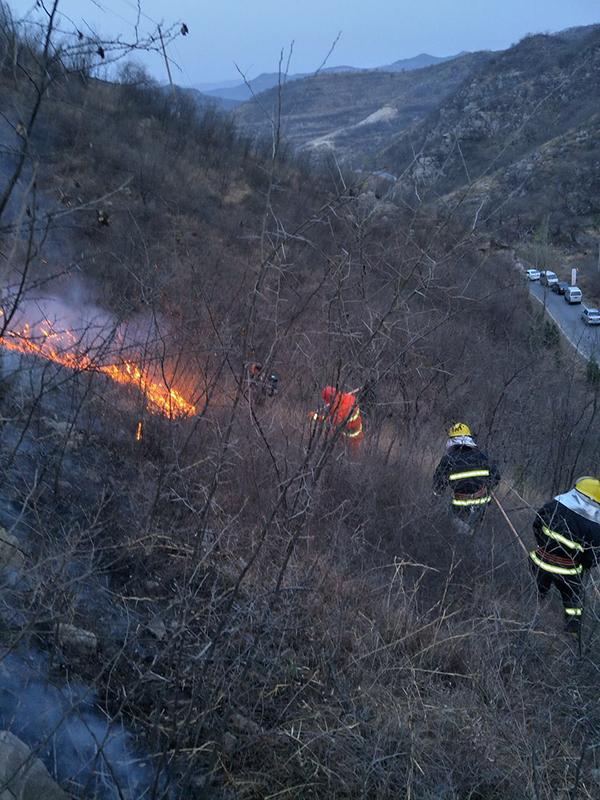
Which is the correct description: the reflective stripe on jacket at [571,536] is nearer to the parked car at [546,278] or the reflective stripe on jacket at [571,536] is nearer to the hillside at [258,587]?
the hillside at [258,587]

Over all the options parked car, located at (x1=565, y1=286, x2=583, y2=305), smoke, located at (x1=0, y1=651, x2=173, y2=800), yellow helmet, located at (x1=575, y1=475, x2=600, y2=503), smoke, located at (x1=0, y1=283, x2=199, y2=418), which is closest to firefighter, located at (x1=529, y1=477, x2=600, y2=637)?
yellow helmet, located at (x1=575, y1=475, x2=600, y2=503)

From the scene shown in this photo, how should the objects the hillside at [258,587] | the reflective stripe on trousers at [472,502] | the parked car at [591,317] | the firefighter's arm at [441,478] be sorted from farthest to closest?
the parked car at [591,317] < the firefighter's arm at [441,478] < the reflective stripe on trousers at [472,502] < the hillside at [258,587]

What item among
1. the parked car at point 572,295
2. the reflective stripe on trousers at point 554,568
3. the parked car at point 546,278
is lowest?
the reflective stripe on trousers at point 554,568

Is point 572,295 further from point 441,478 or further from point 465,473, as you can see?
point 465,473

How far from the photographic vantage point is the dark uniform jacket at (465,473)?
5574 millimetres

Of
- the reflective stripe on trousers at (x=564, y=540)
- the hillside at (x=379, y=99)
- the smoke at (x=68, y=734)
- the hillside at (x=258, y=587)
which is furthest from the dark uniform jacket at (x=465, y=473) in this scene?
the hillside at (x=379, y=99)

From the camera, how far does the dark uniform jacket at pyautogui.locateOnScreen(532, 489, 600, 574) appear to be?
15.1 feet

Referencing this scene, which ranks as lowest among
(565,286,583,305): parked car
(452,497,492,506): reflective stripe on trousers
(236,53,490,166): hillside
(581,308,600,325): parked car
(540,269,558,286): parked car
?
(452,497,492,506): reflective stripe on trousers

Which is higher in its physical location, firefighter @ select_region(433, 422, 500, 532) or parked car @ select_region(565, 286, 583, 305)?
parked car @ select_region(565, 286, 583, 305)

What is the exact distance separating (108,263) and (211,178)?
39.7 ft

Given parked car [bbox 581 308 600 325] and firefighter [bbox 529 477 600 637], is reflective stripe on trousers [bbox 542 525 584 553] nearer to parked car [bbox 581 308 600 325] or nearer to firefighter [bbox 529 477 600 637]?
firefighter [bbox 529 477 600 637]

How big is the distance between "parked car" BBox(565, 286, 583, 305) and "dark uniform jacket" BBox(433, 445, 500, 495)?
932 inches

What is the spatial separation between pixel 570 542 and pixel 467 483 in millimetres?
1134

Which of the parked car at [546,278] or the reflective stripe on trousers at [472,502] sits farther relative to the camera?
the parked car at [546,278]
